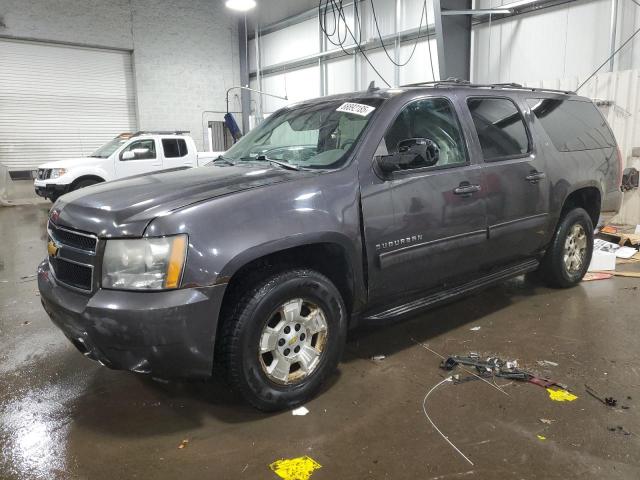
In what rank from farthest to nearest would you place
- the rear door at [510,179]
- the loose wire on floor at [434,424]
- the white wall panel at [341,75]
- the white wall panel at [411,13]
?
the white wall panel at [341,75] < the white wall panel at [411,13] < the rear door at [510,179] < the loose wire on floor at [434,424]

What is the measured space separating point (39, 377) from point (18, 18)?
Result: 50.6 feet

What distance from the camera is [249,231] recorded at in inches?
94.0

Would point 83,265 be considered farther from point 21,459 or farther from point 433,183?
point 433,183

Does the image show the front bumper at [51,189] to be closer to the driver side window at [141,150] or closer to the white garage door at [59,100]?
the driver side window at [141,150]

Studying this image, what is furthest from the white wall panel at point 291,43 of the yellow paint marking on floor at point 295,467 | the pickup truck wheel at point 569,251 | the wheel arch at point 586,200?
the yellow paint marking on floor at point 295,467

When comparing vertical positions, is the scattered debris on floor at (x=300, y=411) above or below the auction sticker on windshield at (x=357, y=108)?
below

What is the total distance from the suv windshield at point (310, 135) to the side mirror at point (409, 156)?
9.4 inches

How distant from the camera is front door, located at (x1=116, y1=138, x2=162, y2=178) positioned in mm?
11773

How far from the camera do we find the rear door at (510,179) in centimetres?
355

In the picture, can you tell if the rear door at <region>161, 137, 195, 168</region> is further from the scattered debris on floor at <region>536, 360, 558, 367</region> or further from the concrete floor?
the scattered debris on floor at <region>536, 360, 558, 367</region>

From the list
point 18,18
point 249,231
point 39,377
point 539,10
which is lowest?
point 39,377

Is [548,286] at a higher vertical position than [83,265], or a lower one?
lower

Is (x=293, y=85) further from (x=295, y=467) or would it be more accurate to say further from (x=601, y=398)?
(x=295, y=467)

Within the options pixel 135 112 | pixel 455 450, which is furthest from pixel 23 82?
pixel 455 450
